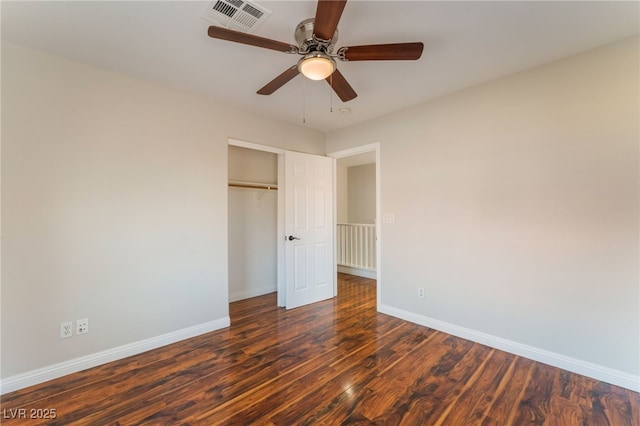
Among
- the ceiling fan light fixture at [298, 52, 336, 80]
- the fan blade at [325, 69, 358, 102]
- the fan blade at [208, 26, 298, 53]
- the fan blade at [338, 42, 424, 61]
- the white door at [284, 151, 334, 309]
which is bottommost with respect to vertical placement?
the white door at [284, 151, 334, 309]

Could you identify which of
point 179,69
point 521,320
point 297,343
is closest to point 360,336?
point 297,343

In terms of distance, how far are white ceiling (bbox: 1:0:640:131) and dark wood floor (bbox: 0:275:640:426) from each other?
2.57 meters

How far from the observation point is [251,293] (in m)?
4.14

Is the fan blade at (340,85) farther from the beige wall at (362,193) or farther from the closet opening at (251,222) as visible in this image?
the beige wall at (362,193)

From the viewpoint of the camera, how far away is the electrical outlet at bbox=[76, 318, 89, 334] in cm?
226

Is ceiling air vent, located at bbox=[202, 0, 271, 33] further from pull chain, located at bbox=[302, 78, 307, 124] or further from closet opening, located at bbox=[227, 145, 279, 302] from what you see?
closet opening, located at bbox=[227, 145, 279, 302]

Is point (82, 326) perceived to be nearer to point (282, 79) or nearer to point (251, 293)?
point (251, 293)

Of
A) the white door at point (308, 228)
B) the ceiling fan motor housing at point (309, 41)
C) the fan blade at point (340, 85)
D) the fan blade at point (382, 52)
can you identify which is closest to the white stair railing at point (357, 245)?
the white door at point (308, 228)

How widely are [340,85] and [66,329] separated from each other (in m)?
2.94

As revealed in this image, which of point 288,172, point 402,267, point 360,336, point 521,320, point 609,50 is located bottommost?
point 360,336

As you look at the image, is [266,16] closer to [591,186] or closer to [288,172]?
[288,172]

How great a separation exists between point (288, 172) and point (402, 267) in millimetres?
1929

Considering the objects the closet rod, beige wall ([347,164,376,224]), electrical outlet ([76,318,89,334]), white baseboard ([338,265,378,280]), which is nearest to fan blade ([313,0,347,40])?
the closet rod

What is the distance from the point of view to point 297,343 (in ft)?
8.81
